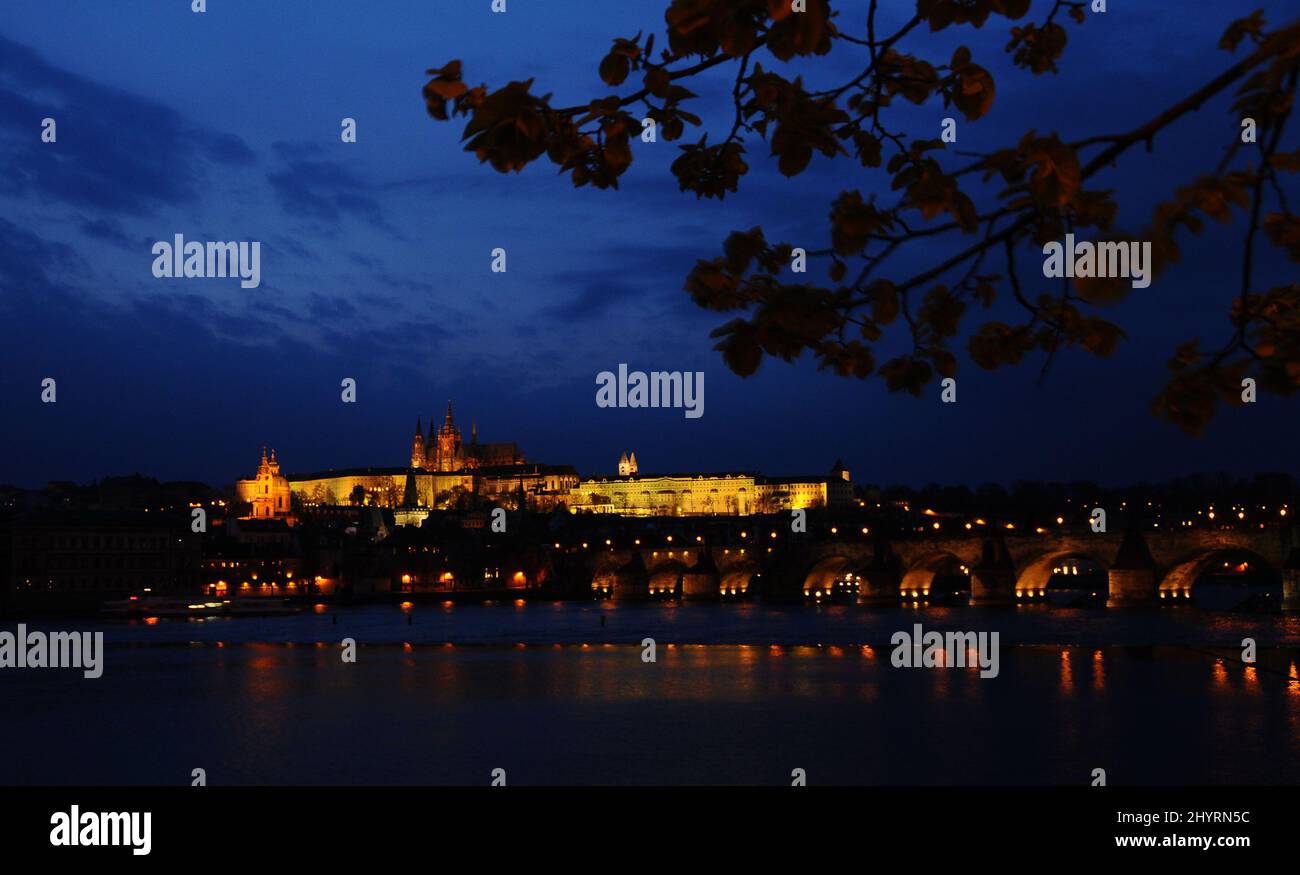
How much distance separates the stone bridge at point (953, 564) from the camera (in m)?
57.4

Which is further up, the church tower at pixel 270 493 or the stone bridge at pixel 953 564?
the church tower at pixel 270 493

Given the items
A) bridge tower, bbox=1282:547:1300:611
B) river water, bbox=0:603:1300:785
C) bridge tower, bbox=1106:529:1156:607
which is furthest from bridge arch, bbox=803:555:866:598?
river water, bbox=0:603:1300:785

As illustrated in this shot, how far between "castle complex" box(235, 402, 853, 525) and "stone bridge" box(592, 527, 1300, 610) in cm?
5764

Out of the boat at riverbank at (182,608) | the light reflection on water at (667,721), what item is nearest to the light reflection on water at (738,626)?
the boat at riverbank at (182,608)

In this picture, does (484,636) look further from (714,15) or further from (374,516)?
(374,516)

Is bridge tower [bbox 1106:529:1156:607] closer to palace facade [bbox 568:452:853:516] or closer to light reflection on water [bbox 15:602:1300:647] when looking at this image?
light reflection on water [bbox 15:602:1300:647]

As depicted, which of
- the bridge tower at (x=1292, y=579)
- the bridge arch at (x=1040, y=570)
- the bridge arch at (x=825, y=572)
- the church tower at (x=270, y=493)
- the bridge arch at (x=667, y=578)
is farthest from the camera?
the church tower at (x=270, y=493)

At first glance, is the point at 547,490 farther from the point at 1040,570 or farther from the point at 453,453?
the point at 1040,570

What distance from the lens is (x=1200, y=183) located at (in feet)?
9.71

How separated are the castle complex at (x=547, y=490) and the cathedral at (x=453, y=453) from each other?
0.30m

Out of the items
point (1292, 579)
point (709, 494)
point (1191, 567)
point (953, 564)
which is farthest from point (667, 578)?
point (709, 494)

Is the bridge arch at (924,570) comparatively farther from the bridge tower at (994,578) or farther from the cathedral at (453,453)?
the cathedral at (453,453)
